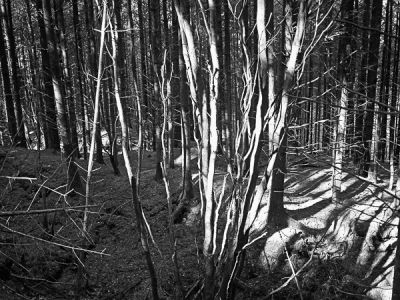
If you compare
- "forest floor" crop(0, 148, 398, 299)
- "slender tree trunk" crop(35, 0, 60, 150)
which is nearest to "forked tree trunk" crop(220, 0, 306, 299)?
"forest floor" crop(0, 148, 398, 299)

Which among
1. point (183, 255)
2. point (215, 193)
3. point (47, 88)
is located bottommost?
point (183, 255)

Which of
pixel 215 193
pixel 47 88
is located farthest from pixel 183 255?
pixel 47 88

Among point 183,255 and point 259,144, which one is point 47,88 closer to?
point 183,255

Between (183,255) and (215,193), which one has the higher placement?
(215,193)

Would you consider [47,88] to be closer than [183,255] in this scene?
No

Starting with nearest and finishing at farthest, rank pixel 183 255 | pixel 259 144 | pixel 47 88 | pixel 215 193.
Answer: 1. pixel 259 144
2. pixel 215 193
3. pixel 183 255
4. pixel 47 88

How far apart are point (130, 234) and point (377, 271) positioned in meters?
6.48

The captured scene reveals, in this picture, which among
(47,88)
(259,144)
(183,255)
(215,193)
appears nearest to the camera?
(259,144)

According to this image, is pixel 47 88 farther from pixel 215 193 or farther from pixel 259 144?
pixel 259 144

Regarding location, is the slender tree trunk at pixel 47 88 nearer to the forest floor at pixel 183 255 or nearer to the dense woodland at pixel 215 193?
the dense woodland at pixel 215 193

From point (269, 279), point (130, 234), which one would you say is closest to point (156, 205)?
point (130, 234)

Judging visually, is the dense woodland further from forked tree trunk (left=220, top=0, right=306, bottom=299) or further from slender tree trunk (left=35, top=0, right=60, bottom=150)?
slender tree trunk (left=35, top=0, right=60, bottom=150)

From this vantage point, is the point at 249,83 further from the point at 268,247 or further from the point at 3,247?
the point at 268,247

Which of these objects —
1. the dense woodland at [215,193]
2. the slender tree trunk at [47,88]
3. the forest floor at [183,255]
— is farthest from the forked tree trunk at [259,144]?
the slender tree trunk at [47,88]
